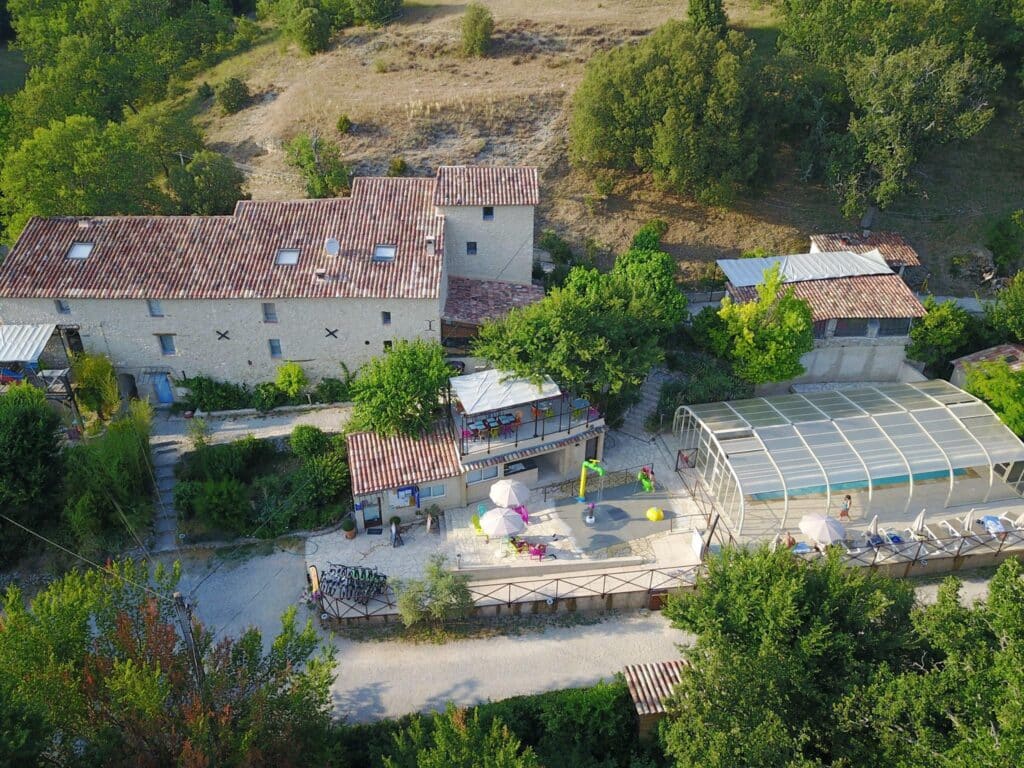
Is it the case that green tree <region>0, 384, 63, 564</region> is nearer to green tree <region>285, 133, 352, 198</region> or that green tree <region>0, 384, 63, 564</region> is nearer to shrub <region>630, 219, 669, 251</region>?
green tree <region>285, 133, 352, 198</region>

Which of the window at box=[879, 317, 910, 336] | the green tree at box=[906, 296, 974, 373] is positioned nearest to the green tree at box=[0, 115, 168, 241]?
the window at box=[879, 317, 910, 336]

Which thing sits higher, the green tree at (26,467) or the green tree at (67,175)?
the green tree at (67,175)

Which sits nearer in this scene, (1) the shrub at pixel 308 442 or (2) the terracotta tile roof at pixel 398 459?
(2) the terracotta tile roof at pixel 398 459

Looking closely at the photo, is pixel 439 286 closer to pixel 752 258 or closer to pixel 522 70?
pixel 752 258

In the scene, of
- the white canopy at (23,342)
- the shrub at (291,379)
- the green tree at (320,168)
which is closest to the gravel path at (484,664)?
the shrub at (291,379)

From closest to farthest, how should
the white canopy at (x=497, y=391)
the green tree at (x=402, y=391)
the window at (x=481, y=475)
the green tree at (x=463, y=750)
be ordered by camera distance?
the green tree at (x=463, y=750) → the white canopy at (x=497, y=391) → the green tree at (x=402, y=391) → the window at (x=481, y=475)

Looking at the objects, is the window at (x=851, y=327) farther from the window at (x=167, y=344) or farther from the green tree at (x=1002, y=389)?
the window at (x=167, y=344)
